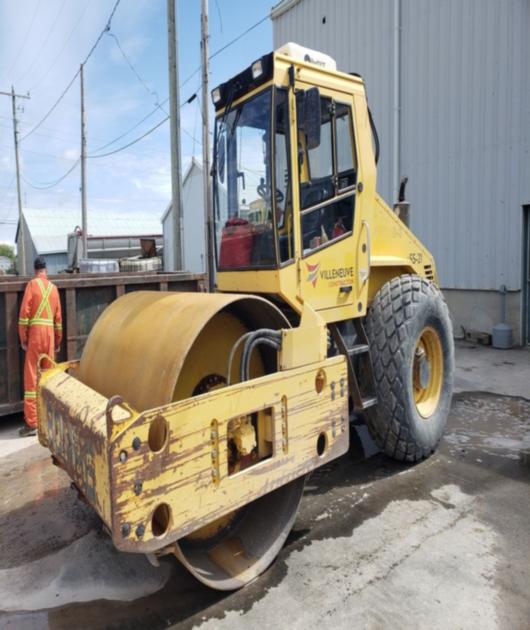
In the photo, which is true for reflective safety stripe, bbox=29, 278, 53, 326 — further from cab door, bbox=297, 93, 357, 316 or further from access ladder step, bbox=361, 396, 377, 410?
access ladder step, bbox=361, 396, 377, 410

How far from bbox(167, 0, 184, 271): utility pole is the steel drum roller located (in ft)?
22.3

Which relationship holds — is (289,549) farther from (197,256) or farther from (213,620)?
(197,256)

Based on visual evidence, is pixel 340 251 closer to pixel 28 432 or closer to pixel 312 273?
pixel 312 273

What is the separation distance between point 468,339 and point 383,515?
7.15 meters

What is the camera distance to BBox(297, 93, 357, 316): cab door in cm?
358

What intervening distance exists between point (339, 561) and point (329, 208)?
7.67 feet

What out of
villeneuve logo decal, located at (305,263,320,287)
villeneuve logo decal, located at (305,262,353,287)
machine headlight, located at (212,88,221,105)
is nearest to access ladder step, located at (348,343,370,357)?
villeneuve logo decal, located at (305,262,353,287)

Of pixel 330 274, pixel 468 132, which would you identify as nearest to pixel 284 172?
pixel 330 274

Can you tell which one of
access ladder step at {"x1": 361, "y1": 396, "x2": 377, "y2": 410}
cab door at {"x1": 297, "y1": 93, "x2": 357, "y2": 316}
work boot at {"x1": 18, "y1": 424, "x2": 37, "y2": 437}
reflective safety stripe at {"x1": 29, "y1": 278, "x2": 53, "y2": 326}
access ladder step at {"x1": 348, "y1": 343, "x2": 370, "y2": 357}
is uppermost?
cab door at {"x1": 297, "y1": 93, "x2": 357, "y2": 316}

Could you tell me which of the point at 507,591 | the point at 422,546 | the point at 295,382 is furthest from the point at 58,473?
the point at 507,591

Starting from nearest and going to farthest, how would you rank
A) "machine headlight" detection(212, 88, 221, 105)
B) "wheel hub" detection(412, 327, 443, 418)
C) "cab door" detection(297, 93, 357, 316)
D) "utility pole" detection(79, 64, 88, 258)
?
1. "cab door" detection(297, 93, 357, 316)
2. "machine headlight" detection(212, 88, 221, 105)
3. "wheel hub" detection(412, 327, 443, 418)
4. "utility pole" detection(79, 64, 88, 258)

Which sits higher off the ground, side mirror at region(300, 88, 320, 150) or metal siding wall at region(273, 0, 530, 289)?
metal siding wall at region(273, 0, 530, 289)

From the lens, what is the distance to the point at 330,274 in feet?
12.3

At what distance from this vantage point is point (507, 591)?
269 centimetres
